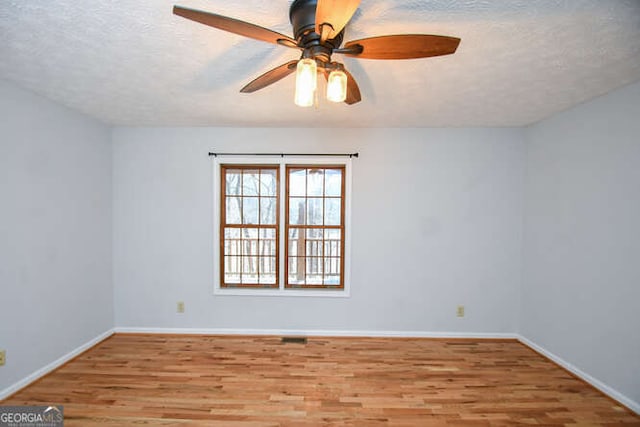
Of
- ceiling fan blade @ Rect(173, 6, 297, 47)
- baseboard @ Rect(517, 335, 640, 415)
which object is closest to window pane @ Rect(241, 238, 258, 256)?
ceiling fan blade @ Rect(173, 6, 297, 47)

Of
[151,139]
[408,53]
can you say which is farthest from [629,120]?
[151,139]

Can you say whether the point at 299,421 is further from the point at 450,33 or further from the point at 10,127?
the point at 10,127

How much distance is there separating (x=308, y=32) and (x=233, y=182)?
2362 mm

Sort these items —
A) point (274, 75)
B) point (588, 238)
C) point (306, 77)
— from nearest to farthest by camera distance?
1. point (306, 77)
2. point (274, 75)
3. point (588, 238)

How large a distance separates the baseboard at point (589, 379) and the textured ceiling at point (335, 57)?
2463 millimetres

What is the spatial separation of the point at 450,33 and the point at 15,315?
3810mm

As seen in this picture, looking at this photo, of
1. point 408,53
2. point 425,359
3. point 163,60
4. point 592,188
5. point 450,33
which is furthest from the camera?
point 425,359

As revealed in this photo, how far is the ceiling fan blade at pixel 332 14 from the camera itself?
0.96 metres

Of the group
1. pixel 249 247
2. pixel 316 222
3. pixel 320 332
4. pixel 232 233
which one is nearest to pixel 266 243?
pixel 249 247

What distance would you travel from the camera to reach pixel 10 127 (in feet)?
6.97

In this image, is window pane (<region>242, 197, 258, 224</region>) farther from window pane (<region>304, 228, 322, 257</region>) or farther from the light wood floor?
the light wood floor

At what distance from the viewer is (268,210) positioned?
3297 mm

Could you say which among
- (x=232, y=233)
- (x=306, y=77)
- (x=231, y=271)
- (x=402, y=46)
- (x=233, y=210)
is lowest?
(x=231, y=271)

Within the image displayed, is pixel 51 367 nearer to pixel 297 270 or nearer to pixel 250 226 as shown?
pixel 250 226
